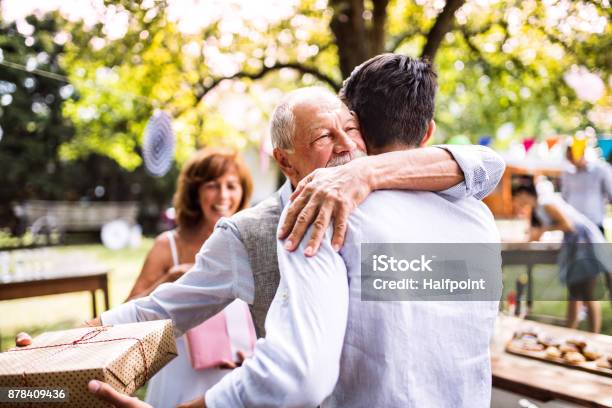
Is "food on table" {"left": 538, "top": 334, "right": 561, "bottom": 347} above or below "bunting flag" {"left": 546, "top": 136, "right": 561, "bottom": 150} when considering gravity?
below

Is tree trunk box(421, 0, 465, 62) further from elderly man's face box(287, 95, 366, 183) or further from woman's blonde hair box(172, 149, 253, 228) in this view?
elderly man's face box(287, 95, 366, 183)

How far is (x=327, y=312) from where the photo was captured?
39.1 inches

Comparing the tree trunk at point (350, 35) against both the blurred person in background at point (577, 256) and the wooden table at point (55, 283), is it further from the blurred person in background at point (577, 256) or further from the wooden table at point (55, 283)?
the wooden table at point (55, 283)

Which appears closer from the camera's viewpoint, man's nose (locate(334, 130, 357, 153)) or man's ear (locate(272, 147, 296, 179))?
man's nose (locate(334, 130, 357, 153))

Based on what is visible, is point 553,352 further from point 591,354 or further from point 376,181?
point 376,181

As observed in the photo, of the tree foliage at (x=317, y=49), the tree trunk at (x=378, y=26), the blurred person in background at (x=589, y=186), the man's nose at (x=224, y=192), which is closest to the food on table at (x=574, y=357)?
the man's nose at (x=224, y=192)

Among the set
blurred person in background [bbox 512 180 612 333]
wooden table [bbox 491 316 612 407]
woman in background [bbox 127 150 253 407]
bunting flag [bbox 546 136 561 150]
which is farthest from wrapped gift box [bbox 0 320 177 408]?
bunting flag [bbox 546 136 561 150]

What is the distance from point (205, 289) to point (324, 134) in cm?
56

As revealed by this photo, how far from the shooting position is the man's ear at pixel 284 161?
1529 mm

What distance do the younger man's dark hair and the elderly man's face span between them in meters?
0.04

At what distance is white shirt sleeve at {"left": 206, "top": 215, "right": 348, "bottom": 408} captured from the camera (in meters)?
0.95

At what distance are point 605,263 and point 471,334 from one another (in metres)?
4.51

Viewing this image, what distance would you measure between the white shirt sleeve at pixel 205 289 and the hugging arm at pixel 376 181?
299 millimetres

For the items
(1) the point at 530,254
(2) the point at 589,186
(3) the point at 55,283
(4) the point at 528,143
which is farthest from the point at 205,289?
(4) the point at 528,143
